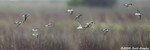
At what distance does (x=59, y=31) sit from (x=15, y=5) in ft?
1.12

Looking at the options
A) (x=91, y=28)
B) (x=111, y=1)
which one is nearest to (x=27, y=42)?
(x=91, y=28)

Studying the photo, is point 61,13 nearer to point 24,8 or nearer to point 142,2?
point 24,8

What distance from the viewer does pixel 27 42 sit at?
2.41 meters

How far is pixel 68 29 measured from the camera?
93.8 inches

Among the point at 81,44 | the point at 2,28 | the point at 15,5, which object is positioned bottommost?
the point at 81,44

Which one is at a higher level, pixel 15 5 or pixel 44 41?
pixel 15 5

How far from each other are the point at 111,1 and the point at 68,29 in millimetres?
346

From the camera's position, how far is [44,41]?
2.41 meters

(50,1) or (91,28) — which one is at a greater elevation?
(50,1)

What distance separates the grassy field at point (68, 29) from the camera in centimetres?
235

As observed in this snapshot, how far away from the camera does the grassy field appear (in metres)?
2.35

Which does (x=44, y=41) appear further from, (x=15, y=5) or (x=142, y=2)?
(x=142, y=2)

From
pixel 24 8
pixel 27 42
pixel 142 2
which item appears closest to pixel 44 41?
pixel 27 42

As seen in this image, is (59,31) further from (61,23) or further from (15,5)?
(15,5)
